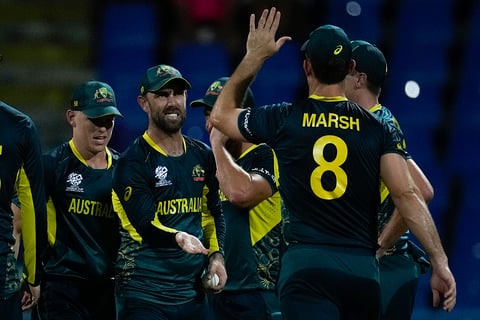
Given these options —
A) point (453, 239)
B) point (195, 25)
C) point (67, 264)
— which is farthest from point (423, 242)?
point (195, 25)

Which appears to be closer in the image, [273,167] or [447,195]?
[273,167]

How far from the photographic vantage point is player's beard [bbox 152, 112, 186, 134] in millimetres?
6828

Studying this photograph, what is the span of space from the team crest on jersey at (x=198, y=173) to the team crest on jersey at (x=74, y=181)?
31.6 inches

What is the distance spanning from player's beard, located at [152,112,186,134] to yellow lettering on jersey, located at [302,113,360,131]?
1298 mm

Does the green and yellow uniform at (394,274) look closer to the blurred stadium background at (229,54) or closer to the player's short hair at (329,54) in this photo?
the player's short hair at (329,54)

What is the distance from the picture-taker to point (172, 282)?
263 inches

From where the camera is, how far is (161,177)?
672 centimetres

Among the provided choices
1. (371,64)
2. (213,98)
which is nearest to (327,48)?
(371,64)

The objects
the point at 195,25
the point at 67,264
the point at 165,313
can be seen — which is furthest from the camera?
the point at 195,25

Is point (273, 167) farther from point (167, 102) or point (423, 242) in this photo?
point (423, 242)

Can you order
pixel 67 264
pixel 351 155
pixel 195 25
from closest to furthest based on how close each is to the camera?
1. pixel 351 155
2. pixel 67 264
3. pixel 195 25

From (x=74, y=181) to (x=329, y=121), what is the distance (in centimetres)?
213

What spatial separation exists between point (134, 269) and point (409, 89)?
8.53 meters

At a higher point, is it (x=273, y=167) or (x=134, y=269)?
(x=273, y=167)
